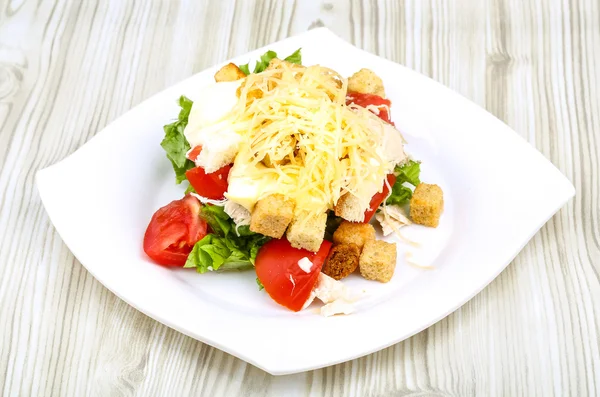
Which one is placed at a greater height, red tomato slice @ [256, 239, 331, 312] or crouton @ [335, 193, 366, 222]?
crouton @ [335, 193, 366, 222]

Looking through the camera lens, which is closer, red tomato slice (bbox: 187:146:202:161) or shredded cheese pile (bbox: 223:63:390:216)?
shredded cheese pile (bbox: 223:63:390:216)

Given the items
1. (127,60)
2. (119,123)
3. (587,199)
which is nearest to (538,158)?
(587,199)

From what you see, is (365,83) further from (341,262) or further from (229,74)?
(341,262)

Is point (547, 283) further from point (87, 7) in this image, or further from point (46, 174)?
point (87, 7)

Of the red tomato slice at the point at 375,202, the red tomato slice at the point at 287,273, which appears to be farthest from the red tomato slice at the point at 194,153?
the red tomato slice at the point at 375,202

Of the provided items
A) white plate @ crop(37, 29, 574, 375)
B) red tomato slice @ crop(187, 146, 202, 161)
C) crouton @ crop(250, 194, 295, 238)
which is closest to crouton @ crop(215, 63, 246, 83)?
white plate @ crop(37, 29, 574, 375)

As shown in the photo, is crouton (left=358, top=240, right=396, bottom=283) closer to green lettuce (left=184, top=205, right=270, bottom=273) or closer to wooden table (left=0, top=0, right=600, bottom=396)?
wooden table (left=0, top=0, right=600, bottom=396)

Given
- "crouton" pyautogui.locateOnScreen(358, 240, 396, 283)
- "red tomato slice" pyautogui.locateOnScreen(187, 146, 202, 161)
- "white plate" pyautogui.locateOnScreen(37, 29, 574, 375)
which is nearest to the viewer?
"white plate" pyautogui.locateOnScreen(37, 29, 574, 375)

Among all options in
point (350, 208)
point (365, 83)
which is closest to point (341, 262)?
point (350, 208)
